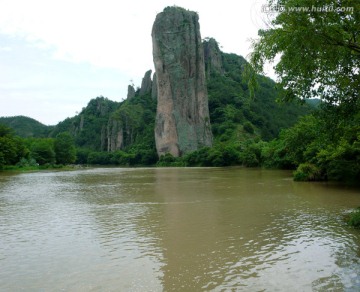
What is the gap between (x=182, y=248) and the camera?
28.1ft

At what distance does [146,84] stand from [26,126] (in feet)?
177

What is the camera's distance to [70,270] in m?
7.05

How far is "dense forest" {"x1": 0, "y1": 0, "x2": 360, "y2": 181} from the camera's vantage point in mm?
6766

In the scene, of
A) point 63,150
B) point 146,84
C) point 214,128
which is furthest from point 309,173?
point 146,84

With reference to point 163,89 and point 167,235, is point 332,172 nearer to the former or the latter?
point 167,235

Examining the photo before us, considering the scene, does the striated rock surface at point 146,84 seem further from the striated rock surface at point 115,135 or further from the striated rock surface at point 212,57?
the striated rock surface at point 212,57

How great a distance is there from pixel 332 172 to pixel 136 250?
1624cm

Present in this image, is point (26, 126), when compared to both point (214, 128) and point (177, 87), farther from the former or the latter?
point (214, 128)

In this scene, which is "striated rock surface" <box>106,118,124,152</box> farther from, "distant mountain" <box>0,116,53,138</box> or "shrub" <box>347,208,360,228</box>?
"shrub" <box>347,208,360,228</box>

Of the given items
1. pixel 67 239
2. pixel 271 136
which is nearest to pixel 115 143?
pixel 271 136

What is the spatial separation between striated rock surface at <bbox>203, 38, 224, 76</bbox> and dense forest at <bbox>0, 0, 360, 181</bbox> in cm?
64

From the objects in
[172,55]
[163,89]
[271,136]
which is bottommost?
[271,136]

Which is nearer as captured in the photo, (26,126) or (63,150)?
(63,150)

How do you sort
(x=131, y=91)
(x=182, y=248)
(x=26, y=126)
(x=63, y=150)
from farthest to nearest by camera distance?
(x=26, y=126) → (x=131, y=91) → (x=63, y=150) → (x=182, y=248)
